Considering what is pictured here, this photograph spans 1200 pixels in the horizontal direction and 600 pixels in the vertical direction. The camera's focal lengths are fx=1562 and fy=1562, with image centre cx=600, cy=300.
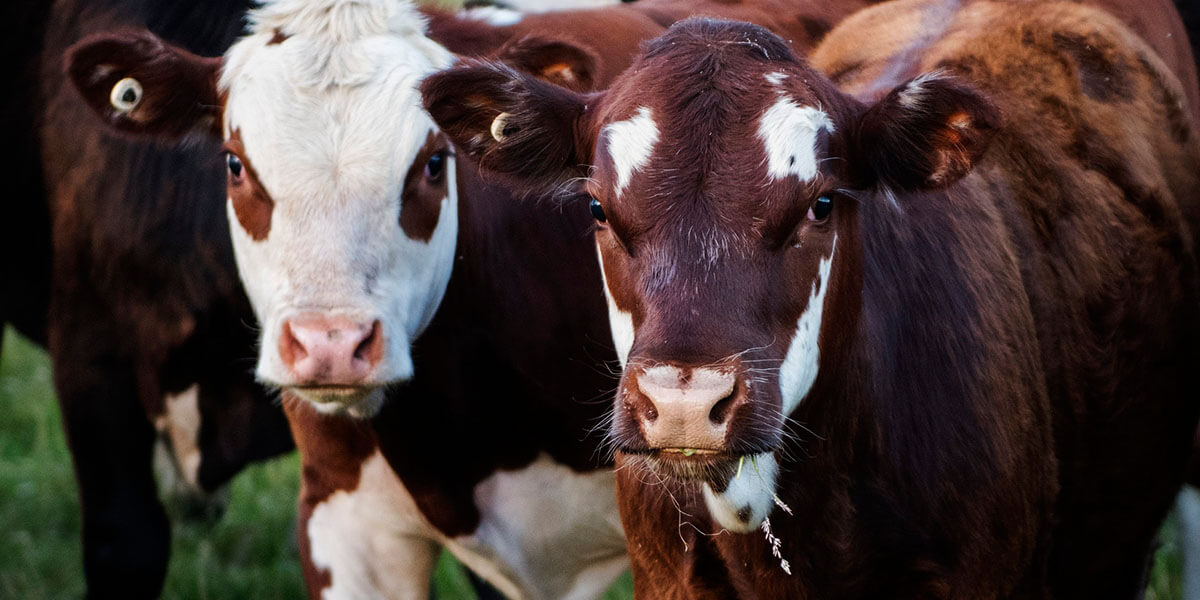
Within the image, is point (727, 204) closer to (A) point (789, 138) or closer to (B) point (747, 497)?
(A) point (789, 138)

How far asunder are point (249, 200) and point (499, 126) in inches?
36.7

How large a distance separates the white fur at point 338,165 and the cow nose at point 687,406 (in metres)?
1.17

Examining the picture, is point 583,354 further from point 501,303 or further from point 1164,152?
point 1164,152

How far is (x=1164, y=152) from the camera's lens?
4570 mm

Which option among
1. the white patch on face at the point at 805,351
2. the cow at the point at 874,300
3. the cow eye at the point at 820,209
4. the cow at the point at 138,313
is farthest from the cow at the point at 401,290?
the cow eye at the point at 820,209

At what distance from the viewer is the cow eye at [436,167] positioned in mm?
4125

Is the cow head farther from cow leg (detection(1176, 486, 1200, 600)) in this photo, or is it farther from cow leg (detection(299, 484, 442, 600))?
cow leg (detection(1176, 486, 1200, 600))

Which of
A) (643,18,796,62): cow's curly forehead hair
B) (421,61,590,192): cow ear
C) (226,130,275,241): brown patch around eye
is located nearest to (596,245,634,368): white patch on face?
(421,61,590,192): cow ear

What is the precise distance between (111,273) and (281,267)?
163cm

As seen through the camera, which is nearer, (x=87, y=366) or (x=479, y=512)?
(x=479, y=512)

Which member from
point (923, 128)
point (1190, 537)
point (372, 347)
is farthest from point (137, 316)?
point (1190, 537)

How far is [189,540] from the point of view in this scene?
21.4ft

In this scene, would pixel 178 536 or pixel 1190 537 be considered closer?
pixel 1190 537

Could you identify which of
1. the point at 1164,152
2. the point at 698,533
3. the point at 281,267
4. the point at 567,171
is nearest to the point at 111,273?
the point at 281,267
